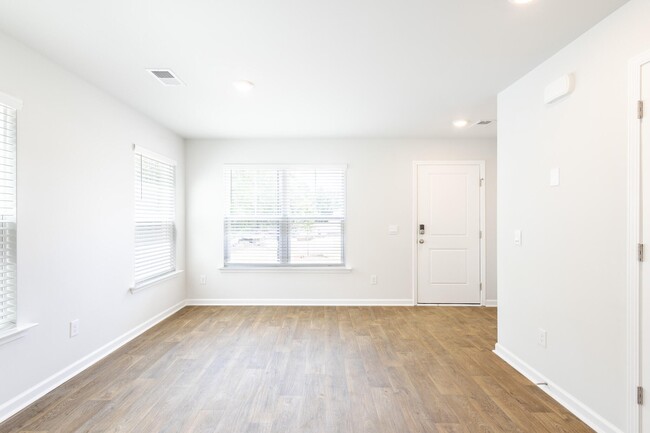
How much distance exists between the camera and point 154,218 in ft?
13.4

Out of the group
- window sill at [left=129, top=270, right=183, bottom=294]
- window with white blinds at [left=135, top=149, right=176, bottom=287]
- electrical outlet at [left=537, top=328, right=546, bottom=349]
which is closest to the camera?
electrical outlet at [left=537, top=328, right=546, bottom=349]

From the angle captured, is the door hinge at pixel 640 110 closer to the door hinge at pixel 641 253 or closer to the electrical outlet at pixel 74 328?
the door hinge at pixel 641 253

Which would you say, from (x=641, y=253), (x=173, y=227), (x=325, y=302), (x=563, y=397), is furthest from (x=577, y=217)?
(x=173, y=227)

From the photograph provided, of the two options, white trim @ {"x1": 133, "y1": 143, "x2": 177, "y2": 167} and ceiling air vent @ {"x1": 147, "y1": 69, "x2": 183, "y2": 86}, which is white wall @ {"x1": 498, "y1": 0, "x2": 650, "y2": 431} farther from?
white trim @ {"x1": 133, "y1": 143, "x2": 177, "y2": 167}

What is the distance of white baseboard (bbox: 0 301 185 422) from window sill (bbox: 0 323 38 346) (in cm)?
41

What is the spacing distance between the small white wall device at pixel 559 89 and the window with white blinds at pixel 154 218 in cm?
397

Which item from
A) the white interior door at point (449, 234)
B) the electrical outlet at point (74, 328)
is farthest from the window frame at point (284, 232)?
the electrical outlet at point (74, 328)

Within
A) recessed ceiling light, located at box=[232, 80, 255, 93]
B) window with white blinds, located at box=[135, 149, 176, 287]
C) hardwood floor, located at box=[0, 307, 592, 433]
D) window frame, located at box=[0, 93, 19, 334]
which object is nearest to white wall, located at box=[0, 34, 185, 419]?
window frame, located at box=[0, 93, 19, 334]

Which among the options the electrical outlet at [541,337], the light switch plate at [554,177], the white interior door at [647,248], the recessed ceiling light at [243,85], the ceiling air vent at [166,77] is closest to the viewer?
the white interior door at [647,248]

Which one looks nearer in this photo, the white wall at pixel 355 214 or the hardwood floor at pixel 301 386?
the hardwood floor at pixel 301 386

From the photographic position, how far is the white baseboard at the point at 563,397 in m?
1.97

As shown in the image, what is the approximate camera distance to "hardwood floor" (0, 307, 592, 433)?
2080 millimetres

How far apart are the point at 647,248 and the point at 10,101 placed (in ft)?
12.8

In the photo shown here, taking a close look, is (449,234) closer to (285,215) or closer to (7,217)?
(285,215)
